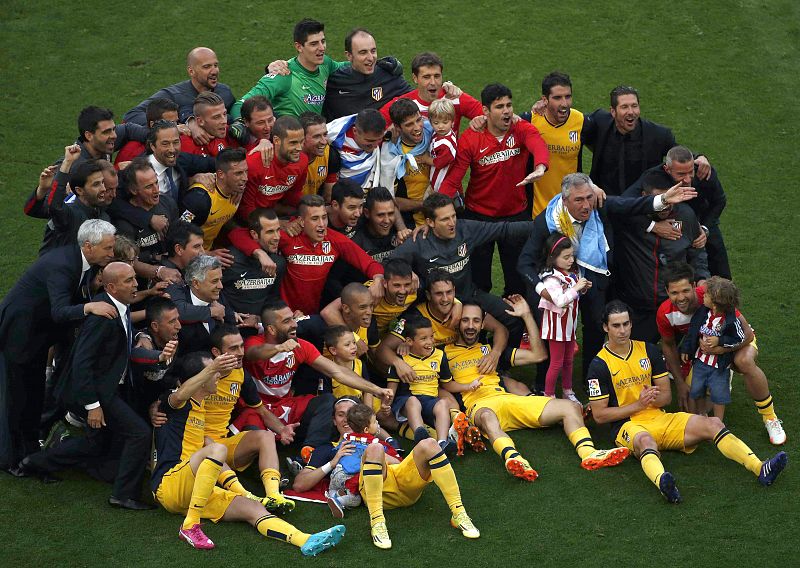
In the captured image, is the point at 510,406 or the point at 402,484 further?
the point at 510,406

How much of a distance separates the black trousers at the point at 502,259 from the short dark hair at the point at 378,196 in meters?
1.01

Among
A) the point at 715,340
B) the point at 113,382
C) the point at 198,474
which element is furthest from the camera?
the point at 715,340

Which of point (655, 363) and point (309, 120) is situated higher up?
point (309, 120)

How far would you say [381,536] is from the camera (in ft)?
24.6

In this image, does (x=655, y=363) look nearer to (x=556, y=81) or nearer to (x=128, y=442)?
(x=556, y=81)

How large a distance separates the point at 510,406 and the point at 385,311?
118 cm

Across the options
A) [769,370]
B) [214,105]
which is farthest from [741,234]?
[214,105]

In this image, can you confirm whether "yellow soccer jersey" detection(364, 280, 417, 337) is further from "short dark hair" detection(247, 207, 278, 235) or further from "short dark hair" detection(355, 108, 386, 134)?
"short dark hair" detection(355, 108, 386, 134)

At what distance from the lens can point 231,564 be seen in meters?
7.26

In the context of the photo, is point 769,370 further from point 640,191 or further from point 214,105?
point 214,105

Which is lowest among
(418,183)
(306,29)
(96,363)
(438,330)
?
(438,330)

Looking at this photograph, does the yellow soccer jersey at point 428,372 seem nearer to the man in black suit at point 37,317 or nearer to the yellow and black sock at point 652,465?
the yellow and black sock at point 652,465

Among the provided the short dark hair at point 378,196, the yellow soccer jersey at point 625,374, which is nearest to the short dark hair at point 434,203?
the short dark hair at point 378,196

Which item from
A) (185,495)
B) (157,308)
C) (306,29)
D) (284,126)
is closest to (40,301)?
(157,308)
